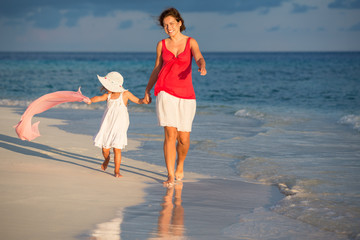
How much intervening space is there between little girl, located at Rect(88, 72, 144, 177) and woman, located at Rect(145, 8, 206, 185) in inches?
17.2

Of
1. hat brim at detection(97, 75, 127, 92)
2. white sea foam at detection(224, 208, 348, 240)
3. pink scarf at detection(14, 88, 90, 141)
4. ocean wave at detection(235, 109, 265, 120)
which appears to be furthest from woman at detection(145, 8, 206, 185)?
ocean wave at detection(235, 109, 265, 120)

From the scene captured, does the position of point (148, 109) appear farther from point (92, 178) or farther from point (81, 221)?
point (81, 221)

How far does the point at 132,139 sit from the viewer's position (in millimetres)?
9039

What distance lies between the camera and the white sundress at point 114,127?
19.4 ft

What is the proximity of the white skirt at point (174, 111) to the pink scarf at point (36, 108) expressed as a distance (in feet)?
3.37

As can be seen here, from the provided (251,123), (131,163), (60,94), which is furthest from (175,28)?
(251,123)

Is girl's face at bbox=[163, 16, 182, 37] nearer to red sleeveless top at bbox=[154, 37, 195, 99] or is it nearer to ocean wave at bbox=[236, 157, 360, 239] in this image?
red sleeveless top at bbox=[154, 37, 195, 99]

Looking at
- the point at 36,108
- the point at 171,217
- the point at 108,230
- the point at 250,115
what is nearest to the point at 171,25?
the point at 36,108

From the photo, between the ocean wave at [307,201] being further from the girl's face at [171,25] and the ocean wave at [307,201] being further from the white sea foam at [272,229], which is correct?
the girl's face at [171,25]

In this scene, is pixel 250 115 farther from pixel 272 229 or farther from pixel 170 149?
pixel 272 229

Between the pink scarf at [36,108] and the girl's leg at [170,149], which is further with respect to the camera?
the pink scarf at [36,108]

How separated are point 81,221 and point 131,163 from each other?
9.22 ft

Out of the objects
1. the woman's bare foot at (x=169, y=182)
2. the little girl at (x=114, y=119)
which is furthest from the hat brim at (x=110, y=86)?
the woman's bare foot at (x=169, y=182)

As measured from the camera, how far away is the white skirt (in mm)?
5539
